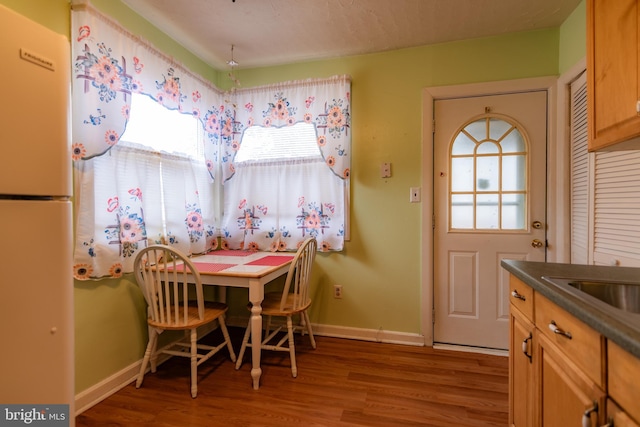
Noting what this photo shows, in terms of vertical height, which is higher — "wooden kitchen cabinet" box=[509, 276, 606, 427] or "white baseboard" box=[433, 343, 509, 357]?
"wooden kitchen cabinet" box=[509, 276, 606, 427]

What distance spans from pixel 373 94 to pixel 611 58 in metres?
1.61

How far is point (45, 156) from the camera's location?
85 cm

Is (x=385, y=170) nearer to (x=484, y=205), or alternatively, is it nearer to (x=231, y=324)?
(x=484, y=205)

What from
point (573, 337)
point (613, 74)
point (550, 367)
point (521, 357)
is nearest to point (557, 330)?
point (573, 337)

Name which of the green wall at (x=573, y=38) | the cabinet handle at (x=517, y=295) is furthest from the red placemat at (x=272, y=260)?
the green wall at (x=573, y=38)

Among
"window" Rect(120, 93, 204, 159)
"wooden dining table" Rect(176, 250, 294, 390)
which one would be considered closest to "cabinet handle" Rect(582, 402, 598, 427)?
"wooden dining table" Rect(176, 250, 294, 390)

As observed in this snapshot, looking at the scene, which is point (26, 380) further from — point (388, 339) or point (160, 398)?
point (388, 339)

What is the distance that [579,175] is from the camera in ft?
6.61

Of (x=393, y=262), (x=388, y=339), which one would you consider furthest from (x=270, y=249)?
(x=388, y=339)

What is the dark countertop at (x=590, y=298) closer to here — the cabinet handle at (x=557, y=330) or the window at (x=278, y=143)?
the cabinet handle at (x=557, y=330)

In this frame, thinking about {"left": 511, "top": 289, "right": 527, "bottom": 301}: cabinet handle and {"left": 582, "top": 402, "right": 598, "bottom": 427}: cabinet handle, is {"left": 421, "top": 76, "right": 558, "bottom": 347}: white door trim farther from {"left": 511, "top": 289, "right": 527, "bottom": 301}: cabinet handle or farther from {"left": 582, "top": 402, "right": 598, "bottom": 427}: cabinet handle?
{"left": 582, "top": 402, "right": 598, "bottom": 427}: cabinet handle

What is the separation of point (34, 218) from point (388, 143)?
2.26 meters

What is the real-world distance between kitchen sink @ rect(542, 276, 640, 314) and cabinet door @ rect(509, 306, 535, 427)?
23 centimetres

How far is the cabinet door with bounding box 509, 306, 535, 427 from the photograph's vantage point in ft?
3.88
